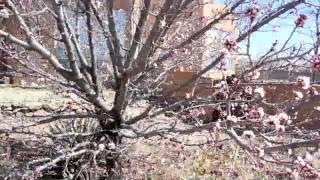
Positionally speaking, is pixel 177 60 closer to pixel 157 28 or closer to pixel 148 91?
pixel 148 91

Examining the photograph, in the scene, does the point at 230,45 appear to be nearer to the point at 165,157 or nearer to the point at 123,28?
the point at 123,28

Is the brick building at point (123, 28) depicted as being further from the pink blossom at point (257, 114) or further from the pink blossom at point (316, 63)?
the pink blossom at point (316, 63)

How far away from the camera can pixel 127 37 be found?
6.96 metres

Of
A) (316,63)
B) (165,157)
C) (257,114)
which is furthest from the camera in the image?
(165,157)

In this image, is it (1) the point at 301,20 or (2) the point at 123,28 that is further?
(2) the point at 123,28

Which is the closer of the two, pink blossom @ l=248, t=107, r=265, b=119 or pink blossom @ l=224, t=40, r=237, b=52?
pink blossom @ l=224, t=40, r=237, b=52

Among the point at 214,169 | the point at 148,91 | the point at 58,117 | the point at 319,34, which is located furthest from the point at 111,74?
the point at 319,34

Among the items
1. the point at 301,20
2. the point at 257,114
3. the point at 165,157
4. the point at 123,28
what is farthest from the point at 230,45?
the point at 165,157

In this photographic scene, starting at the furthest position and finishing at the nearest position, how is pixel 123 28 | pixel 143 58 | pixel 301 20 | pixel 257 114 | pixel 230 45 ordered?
pixel 123 28
pixel 143 58
pixel 257 114
pixel 301 20
pixel 230 45

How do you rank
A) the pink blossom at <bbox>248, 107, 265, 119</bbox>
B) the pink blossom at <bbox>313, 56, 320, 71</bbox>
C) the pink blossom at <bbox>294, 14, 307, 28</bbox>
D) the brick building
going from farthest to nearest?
the brick building
the pink blossom at <bbox>248, 107, 265, 119</bbox>
the pink blossom at <bbox>294, 14, 307, 28</bbox>
the pink blossom at <bbox>313, 56, 320, 71</bbox>

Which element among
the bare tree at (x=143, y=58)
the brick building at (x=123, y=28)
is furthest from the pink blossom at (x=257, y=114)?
the brick building at (x=123, y=28)

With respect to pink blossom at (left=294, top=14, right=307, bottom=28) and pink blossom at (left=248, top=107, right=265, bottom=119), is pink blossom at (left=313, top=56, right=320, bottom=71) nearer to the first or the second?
pink blossom at (left=294, top=14, right=307, bottom=28)

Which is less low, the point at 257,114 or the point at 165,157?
the point at 257,114

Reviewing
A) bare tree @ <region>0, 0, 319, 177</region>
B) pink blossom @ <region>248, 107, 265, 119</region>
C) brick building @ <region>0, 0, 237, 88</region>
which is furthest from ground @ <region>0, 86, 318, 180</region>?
pink blossom @ <region>248, 107, 265, 119</region>
